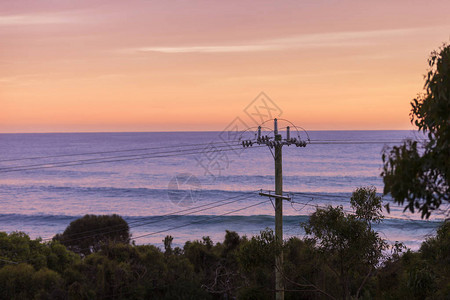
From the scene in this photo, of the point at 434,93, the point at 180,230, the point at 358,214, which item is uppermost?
the point at 434,93

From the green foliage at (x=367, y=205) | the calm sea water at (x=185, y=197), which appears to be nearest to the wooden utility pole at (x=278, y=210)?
the green foliage at (x=367, y=205)

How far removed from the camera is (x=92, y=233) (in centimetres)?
4225

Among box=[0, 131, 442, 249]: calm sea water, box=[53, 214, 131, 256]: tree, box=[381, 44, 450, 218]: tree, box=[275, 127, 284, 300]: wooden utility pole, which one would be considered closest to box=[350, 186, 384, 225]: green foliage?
box=[275, 127, 284, 300]: wooden utility pole

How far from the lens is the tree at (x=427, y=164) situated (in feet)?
26.2

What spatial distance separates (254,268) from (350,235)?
3.52 m

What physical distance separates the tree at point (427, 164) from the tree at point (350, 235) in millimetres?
7419

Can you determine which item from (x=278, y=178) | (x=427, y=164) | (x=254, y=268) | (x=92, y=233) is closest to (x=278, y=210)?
(x=278, y=178)

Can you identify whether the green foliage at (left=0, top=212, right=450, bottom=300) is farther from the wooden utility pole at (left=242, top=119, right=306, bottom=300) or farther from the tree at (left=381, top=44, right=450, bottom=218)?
the tree at (left=381, top=44, right=450, bottom=218)

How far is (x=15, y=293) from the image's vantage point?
82.5 feet

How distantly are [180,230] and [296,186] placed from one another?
93.6 feet

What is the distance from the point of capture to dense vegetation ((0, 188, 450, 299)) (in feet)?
52.7

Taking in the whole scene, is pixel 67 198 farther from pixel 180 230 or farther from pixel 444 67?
pixel 444 67

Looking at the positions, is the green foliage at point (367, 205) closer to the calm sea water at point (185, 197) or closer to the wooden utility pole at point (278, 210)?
the wooden utility pole at point (278, 210)

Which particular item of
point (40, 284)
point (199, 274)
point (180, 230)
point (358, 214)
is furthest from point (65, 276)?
point (180, 230)
